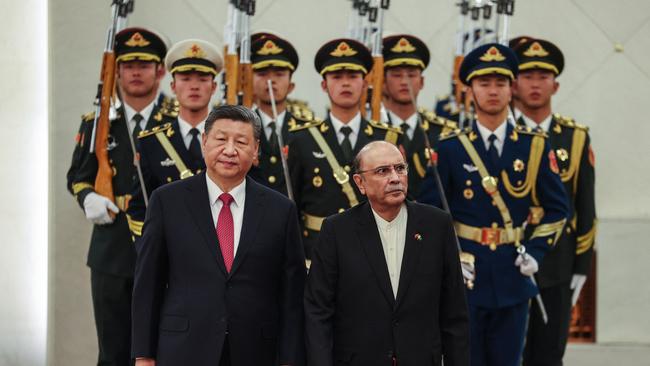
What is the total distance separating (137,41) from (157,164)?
100 centimetres

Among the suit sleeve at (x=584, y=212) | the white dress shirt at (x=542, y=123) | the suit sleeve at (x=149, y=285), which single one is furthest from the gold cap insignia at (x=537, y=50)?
the suit sleeve at (x=149, y=285)

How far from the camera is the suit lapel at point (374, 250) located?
4340 millimetres

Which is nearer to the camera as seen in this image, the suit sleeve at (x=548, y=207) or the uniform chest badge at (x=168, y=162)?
the suit sleeve at (x=548, y=207)

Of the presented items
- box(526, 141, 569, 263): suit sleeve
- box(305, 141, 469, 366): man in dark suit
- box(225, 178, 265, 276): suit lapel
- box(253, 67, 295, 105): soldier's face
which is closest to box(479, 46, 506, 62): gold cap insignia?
box(526, 141, 569, 263): suit sleeve

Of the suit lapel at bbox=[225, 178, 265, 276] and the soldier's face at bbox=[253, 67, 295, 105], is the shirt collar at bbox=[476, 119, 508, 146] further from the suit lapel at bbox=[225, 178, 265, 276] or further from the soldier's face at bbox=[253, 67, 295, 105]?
the suit lapel at bbox=[225, 178, 265, 276]

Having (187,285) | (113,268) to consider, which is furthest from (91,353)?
(187,285)

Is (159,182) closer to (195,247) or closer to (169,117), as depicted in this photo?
(169,117)

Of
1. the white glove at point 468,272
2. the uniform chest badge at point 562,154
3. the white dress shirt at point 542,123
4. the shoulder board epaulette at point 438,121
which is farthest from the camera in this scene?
the shoulder board epaulette at point 438,121

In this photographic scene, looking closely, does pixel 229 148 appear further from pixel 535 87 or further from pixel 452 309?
pixel 535 87

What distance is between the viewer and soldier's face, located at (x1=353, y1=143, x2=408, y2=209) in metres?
4.39

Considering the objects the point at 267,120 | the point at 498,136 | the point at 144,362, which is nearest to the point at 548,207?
the point at 498,136

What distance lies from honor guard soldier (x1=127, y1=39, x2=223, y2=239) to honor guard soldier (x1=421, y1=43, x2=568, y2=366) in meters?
1.15

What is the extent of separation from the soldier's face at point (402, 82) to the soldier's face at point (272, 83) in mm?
615

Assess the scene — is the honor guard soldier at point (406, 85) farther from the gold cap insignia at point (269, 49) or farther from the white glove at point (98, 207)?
the white glove at point (98, 207)
